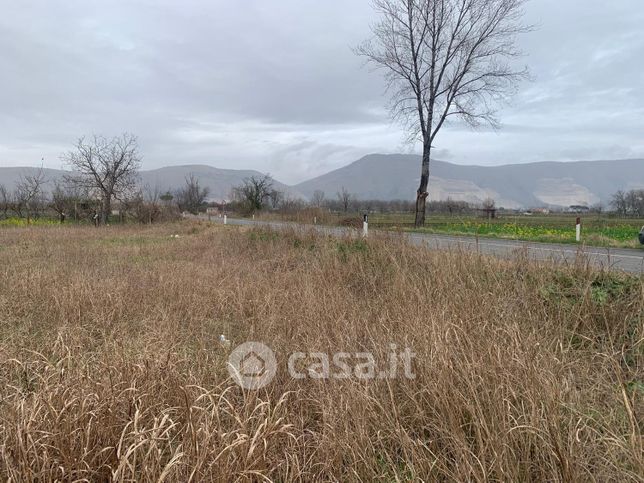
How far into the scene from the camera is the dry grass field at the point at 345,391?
1.77m

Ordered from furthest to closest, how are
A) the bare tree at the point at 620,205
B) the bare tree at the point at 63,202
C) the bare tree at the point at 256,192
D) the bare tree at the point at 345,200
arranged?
1. the bare tree at the point at 345,200
2. the bare tree at the point at 256,192
3. the bare tree at the point at 620,205
4. the bare tree at the point at 63,202

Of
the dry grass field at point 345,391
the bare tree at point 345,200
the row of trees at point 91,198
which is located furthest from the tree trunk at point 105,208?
the dry grass field at point 345,391

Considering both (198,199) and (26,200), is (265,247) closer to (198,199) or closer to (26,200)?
(26,200)

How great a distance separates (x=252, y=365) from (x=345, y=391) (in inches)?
34.9

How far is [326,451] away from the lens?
6.47 ft

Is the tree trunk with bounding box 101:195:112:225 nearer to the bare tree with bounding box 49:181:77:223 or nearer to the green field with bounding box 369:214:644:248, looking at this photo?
the bare tree with bounding box 49:181:77:223

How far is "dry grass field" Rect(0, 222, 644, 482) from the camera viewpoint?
177 cm

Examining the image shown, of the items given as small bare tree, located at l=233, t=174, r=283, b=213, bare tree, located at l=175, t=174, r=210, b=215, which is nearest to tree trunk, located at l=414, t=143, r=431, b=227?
small bare tree, located at l=233, t=174, r=283, b=213

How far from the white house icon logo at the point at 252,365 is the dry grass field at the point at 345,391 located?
72 millimetres

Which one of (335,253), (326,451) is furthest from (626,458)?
(335,253)

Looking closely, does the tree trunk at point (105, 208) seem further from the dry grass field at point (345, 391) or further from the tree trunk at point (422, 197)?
the dry grass field at point (345, 391)

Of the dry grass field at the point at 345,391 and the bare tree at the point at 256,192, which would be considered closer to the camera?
the dry grass field at the point at 345,391

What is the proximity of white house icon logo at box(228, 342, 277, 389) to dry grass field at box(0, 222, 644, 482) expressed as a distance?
0.07 meters

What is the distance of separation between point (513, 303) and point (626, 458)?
228 centimetres
